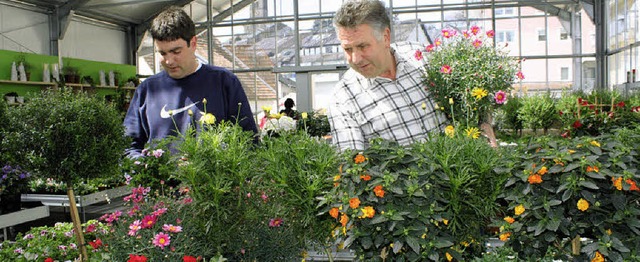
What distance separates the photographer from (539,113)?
8.23m

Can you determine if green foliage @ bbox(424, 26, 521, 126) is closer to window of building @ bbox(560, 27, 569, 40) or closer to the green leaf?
the green leaf

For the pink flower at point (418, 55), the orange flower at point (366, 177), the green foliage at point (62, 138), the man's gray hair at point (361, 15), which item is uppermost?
the man's gray hair at point (361, 15)

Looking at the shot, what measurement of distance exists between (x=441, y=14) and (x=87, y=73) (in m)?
8.90

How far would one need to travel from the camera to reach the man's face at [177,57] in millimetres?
1981

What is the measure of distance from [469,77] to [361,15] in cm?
38

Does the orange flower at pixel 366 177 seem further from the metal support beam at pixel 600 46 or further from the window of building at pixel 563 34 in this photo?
the metal support beam at pixel 600 46

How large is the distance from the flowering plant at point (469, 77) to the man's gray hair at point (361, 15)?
199 millimetres

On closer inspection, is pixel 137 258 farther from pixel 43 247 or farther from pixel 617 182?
pixel 43 247

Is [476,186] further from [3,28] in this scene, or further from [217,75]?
[3,28]

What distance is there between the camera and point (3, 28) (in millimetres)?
11688

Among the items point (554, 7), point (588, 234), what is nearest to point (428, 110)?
point (588, 234)

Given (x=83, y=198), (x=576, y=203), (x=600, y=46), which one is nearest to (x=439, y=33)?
(x=600, y=46)

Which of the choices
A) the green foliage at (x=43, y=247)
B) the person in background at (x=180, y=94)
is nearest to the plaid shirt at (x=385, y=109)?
the person in background at (x=180, y=94)

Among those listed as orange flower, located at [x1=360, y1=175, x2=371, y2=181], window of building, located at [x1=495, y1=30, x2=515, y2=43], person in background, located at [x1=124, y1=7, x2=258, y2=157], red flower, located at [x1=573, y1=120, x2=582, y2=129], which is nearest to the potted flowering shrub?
orange flower, located at [x1=360, y1=175, x2=371, y2=181]
